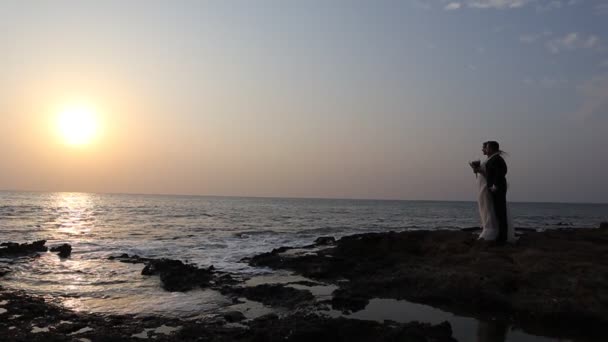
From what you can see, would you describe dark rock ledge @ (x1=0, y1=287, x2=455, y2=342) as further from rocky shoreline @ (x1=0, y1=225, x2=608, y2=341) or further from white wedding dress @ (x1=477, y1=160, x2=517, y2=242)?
white wedding dress @ (x1=477, y1=160, x2=517, y2=242)

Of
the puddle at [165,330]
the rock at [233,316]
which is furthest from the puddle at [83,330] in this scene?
the rock at [233,316]

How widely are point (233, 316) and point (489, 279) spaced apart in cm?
584

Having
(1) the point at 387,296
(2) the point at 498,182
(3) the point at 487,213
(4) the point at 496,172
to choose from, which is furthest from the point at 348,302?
(4) the point at 496,172

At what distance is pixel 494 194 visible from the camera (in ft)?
43.1

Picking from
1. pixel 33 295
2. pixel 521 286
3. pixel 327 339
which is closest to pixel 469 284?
pixel 521 286

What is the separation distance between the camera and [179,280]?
42.2 feet

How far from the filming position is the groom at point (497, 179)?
12953mm

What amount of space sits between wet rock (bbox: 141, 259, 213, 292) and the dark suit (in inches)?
344

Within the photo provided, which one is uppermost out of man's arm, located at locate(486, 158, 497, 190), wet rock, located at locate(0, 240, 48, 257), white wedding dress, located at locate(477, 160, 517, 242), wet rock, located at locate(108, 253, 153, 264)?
man's arm, located at locate(486, 158, 497, 190)

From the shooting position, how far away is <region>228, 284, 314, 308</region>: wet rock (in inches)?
397

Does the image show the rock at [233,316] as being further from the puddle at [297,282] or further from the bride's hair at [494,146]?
the bride's hair at [494,146]

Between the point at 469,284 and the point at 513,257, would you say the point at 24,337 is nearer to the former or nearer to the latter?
the point at 469,284

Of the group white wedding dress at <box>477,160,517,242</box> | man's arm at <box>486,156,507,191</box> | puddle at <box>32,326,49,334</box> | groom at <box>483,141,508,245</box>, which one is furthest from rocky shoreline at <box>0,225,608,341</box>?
man's arm at <box>486,156,507,191</box>

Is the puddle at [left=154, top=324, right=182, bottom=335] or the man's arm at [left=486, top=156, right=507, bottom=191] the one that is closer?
the puddle at [left=154, top=324, right=182, bottom=335]
